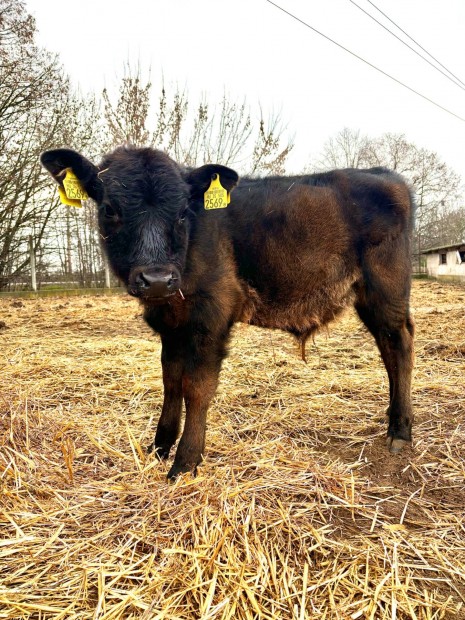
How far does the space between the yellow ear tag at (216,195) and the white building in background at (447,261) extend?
29.2 meters

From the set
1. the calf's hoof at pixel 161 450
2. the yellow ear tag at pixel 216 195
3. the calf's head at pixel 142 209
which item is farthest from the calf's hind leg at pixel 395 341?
the calf's hoof at pixel 161 450

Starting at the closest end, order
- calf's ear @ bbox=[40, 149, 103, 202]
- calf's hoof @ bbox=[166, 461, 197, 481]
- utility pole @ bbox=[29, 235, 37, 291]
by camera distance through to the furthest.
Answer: calf's hoof @ bbox=[166, 461, 197, 481] → calf's ear @ bbox=[40, 149, 103, 202] → utility pole @ bbox=[29, 235, 37, 291]

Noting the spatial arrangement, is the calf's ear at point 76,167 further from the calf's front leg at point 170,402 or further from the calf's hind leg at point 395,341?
the calf's hind leg at point 395,341

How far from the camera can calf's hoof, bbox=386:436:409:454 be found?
10.7ft

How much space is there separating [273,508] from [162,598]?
2.53 feet

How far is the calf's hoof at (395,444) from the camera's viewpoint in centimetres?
325

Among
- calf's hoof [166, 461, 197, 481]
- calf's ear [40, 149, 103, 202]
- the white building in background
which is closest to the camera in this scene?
calf's hoof [166, 461, 197, 481]

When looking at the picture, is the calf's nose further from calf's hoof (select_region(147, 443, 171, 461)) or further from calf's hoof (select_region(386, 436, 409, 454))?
calf's hoof (select_region(386, 436, 409, 454))

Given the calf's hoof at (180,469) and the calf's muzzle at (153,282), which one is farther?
the calf's hoof at (180,469)

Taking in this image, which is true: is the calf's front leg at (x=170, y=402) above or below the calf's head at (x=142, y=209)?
below

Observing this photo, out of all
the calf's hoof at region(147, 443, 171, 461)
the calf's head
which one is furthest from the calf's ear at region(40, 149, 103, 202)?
the calf's hoof at region(147, 443, 171, 461)

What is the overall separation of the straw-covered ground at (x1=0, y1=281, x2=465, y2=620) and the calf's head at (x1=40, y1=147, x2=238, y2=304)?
1.22m

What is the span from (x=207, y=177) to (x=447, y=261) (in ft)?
105

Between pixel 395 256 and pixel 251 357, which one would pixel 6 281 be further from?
pixel 395 256
